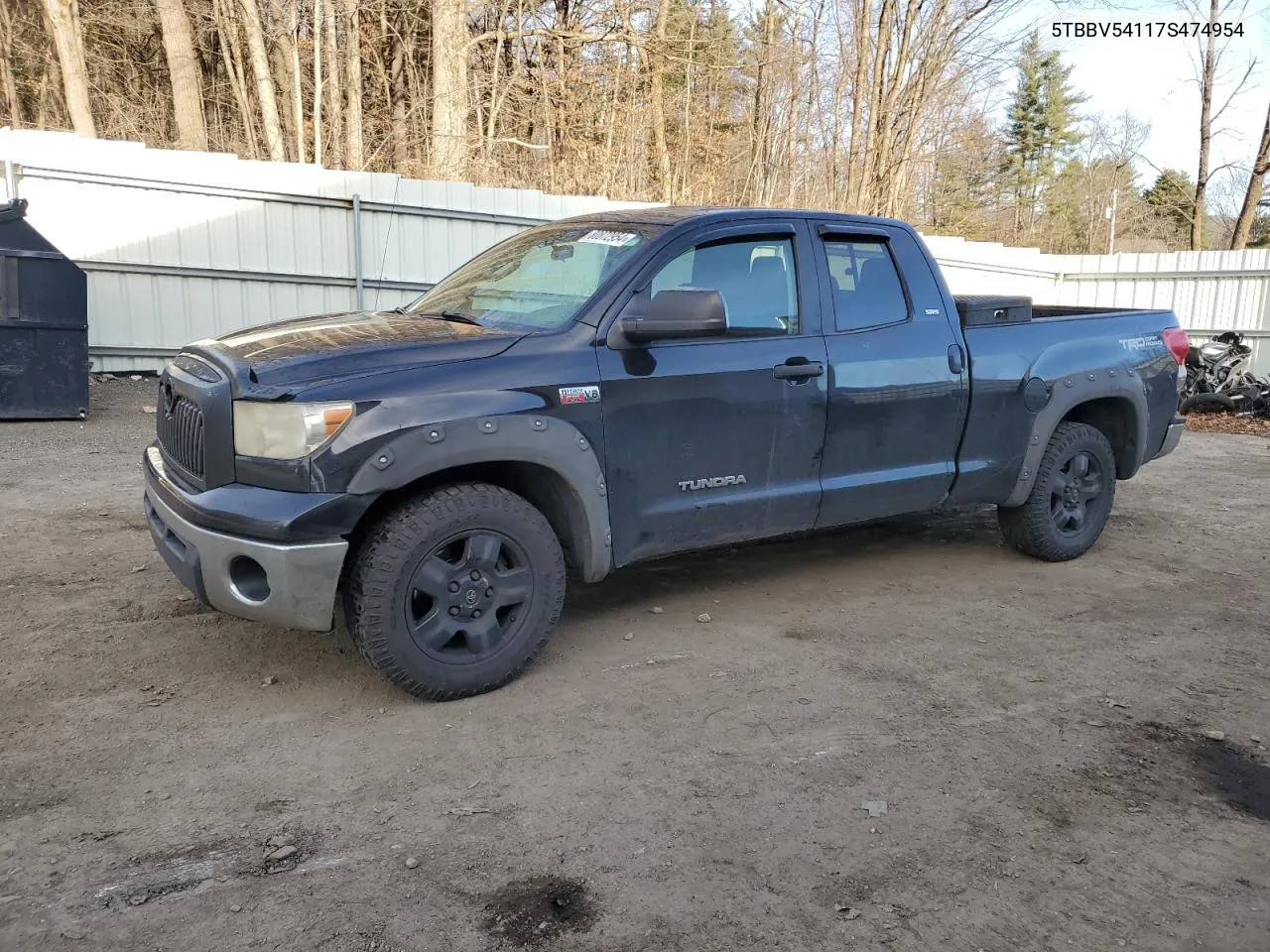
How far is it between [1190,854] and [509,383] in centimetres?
266

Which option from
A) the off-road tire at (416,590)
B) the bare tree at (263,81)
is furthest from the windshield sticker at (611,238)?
the bare tree at (263,81)

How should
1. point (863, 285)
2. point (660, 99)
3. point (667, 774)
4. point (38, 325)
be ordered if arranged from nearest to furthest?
point (667, 774) < point (863, 285) < point (38, 325) < point (660, 99)

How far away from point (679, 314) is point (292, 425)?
1.50 meters

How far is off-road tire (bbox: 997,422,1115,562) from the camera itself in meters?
5.59

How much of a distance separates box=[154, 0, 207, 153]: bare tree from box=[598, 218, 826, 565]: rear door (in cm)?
1465

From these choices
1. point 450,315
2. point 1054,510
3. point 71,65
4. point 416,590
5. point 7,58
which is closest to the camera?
point 416,590

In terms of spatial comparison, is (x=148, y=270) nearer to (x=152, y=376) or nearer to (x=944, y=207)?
(x=152, y=376)

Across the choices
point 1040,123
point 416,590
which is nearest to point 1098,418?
point 416,590

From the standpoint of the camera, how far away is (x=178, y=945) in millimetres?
2414

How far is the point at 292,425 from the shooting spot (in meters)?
3.43

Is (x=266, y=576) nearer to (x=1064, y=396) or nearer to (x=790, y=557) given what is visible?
(x=790, y=557)

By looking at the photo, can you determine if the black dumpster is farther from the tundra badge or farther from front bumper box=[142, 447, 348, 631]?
the tundra badge

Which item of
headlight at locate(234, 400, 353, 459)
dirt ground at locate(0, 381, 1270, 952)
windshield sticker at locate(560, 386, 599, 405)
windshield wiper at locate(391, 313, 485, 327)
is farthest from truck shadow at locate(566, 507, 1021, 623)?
headlight at locate(234, 400, 353, 459)

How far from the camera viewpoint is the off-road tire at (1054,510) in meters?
5.59
